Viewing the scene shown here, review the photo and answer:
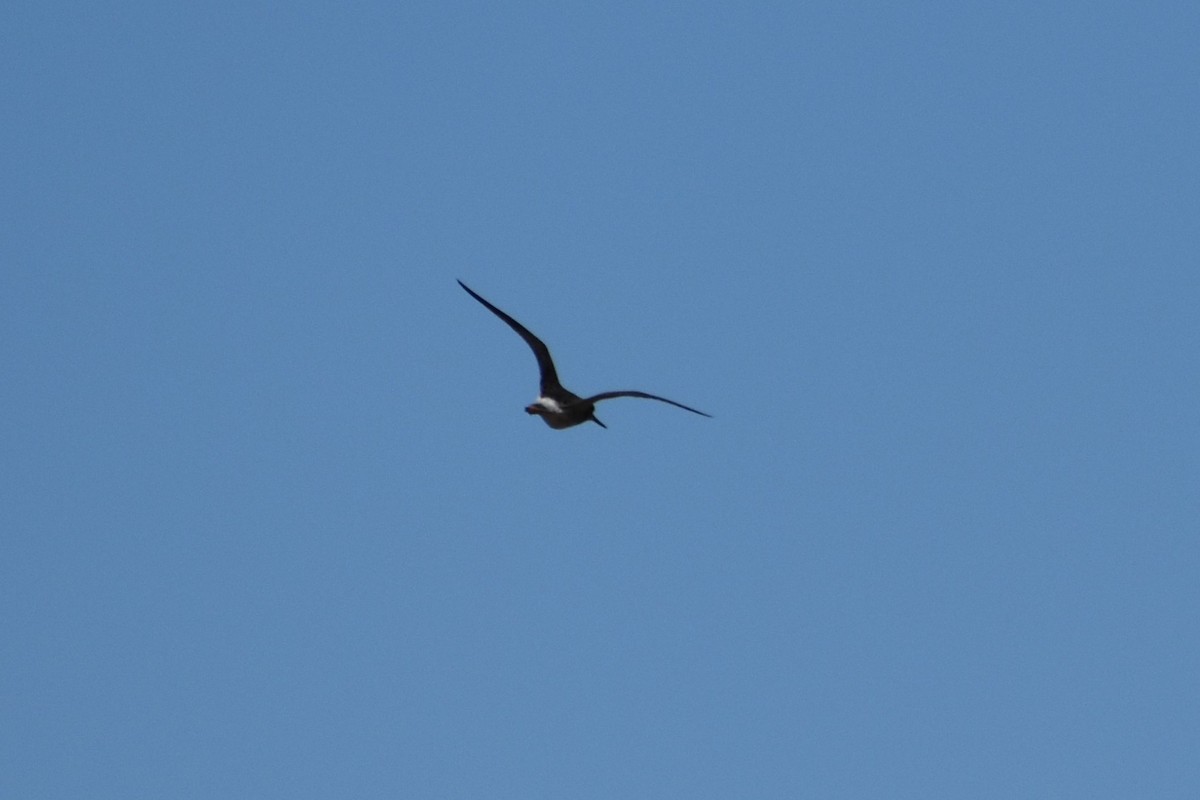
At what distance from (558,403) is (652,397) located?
7391 millimetres

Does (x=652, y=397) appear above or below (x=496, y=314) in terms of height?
below

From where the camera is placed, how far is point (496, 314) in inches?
2168

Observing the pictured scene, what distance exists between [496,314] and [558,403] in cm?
371

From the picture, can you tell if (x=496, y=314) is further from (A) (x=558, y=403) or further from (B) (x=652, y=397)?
(B) (x=652, y=397)

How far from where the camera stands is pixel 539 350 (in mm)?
55312

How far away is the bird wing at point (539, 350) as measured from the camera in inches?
2124

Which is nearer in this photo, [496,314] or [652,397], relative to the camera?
[652,397]

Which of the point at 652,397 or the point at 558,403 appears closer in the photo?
Result: the point at 652,397

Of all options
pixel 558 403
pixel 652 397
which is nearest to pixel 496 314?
pixel 558 403

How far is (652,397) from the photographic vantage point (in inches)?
1804

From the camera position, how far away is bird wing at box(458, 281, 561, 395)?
5394 cm

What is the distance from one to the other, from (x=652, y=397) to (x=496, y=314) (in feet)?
33.9
